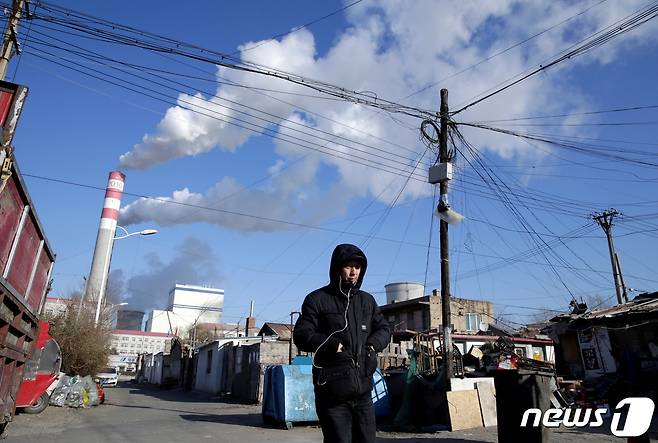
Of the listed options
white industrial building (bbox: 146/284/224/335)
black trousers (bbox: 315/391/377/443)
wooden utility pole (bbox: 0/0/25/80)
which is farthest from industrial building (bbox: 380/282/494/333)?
white industrial building (bbox: 146/284/224/335)

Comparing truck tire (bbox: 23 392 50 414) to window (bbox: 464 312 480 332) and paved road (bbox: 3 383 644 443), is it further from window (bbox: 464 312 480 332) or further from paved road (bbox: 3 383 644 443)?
window (bbox: 464 312 480 332)

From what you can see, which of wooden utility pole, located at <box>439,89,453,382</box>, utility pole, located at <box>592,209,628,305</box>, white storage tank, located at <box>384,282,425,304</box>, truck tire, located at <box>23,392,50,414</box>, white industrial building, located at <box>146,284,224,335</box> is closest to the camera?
wooden utility pole, located at <box>439,89,453,382</box>

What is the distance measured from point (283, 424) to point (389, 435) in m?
2.66

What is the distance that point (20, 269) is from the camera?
19.6 feet

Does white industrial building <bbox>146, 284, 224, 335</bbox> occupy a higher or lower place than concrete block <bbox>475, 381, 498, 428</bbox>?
higher

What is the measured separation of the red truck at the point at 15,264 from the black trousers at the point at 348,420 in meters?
3.91

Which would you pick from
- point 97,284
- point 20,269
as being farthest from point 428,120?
point 97,284

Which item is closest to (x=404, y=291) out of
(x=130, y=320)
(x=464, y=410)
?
(x=464, y=410)

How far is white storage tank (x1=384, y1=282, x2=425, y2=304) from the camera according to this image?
166 feet

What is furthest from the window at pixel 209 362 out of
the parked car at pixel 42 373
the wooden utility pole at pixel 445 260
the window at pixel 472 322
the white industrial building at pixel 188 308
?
the white industrial building at pixel 188 308

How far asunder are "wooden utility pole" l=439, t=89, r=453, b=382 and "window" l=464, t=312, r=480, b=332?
30665 millimetres

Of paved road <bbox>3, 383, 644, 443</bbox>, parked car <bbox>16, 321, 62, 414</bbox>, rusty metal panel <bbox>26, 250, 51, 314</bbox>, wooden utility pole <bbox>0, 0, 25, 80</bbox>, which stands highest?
wooden utility pole <bbox>0, 0, 25, 80</bbox>

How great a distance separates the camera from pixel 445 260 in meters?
12.9

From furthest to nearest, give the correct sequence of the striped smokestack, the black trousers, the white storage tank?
the striped smokestack, the white storage tank, the black trousers
